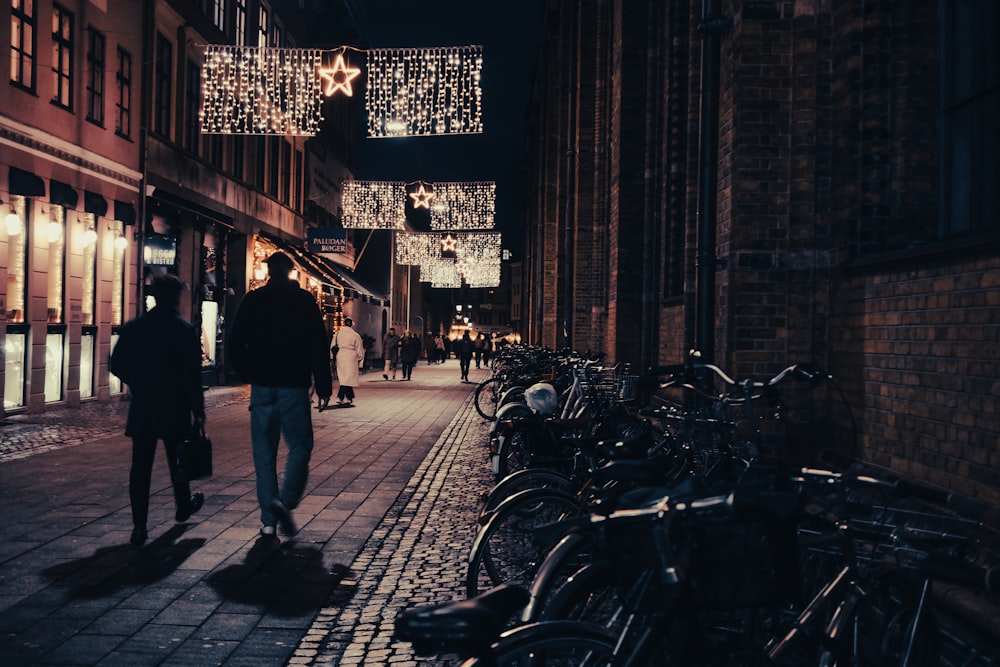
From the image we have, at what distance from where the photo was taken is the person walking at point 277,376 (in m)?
6.39

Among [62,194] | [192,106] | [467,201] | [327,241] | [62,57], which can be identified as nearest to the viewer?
[62,194]

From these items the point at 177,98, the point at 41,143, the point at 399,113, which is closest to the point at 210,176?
the point at 177,98

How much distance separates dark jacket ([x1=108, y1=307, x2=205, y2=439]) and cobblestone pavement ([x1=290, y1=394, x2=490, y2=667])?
62.3 inches

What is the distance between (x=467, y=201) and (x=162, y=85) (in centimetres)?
942

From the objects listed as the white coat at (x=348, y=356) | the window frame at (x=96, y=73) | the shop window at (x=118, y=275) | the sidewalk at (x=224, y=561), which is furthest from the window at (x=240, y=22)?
the sidewalk at (x=224, y=561)

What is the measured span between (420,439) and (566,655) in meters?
10.5

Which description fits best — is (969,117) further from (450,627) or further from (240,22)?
(240,22)

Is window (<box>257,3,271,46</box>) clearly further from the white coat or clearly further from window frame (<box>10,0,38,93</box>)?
window frame (<box>10,0,38,93</box>)

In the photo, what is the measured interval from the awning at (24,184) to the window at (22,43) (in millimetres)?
1424

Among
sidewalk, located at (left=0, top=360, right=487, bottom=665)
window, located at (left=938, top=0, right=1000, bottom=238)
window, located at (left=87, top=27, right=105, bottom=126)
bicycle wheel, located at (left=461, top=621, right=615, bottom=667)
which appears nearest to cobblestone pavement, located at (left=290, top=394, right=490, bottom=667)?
sidewalk, located at (left=0, top=360, right=487, bottom=665)

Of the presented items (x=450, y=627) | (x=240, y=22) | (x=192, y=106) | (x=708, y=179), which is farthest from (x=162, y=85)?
(x=450, y=627)

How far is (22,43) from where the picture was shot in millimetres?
14758

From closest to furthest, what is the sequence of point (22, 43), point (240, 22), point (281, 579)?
point (281, 579) → point (22, 43) → point (240, 22)

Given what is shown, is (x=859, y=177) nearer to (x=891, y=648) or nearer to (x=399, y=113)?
(x=891, y=648)
